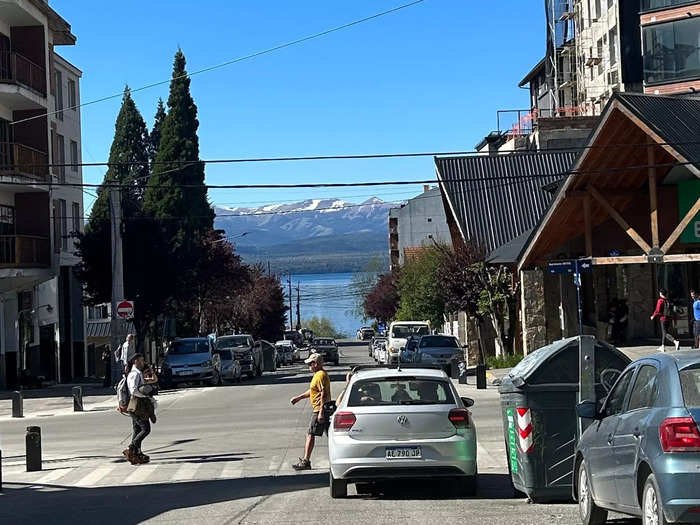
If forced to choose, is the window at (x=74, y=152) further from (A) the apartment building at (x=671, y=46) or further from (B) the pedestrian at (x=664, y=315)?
(B) the pedestrian at (x=664, y=315)

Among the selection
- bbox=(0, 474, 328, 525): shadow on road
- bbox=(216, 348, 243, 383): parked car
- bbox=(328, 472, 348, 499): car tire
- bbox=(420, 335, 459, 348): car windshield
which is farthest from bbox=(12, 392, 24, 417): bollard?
bbox=(328, 472, 348, 499): car tire

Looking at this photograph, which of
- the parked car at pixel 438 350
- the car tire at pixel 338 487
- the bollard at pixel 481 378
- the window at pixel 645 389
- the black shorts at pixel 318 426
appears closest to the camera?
the window at pixel 645 389

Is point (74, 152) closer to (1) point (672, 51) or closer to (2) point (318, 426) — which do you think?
(1) point (672, 51)

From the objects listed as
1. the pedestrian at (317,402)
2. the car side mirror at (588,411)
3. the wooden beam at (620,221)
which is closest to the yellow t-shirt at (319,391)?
the pedestrian at (317,402)

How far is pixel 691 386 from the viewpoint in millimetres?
8641

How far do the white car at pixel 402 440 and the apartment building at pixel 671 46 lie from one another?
1745 inches

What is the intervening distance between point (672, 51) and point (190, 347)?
2758 centimetres

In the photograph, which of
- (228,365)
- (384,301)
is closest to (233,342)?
(228,365)

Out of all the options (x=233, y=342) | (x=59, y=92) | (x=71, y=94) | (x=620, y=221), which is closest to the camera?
(x=620, y=221)

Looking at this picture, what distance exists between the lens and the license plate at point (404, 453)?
539 inches

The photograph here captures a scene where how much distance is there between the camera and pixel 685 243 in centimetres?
3222

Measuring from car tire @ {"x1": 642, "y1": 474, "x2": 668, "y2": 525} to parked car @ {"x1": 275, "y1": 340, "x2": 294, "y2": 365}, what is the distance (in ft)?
236

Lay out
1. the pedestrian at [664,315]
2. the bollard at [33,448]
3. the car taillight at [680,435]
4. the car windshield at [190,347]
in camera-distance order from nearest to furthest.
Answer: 1. the car taillight at [680,435]
2. the bollard at [33,448]
3. the pedestrian at [664,315]
4. the car windshield at [190,347]

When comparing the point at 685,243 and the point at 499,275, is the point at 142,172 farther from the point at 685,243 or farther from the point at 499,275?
the point at 685,243
